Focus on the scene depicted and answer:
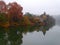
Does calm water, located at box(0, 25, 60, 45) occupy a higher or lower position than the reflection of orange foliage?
lower

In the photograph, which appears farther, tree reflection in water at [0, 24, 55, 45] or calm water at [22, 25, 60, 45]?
calm water at [22, 25, 60, 45]

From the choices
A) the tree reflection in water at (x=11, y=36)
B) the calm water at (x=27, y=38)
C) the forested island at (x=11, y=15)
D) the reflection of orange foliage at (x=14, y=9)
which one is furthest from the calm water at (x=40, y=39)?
the reflection of orange foliage at (x=14, y=9)

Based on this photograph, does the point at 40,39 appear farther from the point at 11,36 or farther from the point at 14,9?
the point at 14,9

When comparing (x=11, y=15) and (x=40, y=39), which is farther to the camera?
(x=11, y=15)

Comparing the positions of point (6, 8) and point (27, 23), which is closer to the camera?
point (6, 8)

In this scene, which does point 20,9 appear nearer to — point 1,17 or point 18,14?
point 18,14

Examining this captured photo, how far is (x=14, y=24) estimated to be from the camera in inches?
1296

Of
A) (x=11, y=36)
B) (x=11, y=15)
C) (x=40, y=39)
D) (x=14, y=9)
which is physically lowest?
(x=40, y=39)

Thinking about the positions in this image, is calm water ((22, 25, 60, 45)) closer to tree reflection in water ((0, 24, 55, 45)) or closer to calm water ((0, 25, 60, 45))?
calm water ((0, 25, 60, 45))

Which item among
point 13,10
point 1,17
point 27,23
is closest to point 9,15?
point 13,10

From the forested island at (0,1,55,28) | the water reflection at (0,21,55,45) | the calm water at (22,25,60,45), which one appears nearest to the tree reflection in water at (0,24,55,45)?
the water reflection at (0,21,55,45)

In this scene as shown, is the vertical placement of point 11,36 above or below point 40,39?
above

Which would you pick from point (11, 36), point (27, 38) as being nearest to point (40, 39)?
point (27, 38)

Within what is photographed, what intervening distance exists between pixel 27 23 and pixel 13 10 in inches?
237
